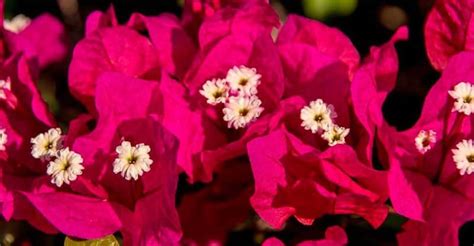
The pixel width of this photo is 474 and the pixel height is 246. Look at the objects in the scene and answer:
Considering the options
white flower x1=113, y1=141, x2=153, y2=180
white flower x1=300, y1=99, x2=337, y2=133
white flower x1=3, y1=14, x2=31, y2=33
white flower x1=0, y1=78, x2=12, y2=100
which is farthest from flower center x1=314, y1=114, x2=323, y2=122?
white flower x1=3, y1=14, x2=31, y2=33

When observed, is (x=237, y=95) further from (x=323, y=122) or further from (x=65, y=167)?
(x=65, y=167)

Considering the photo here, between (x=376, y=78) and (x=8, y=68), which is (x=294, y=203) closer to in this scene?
(x=376, y=78)

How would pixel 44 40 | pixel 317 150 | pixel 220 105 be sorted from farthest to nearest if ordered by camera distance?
pixel 44 40 < pixel 220 105 < pixel 317 150

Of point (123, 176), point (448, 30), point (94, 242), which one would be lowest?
point (94, 242)

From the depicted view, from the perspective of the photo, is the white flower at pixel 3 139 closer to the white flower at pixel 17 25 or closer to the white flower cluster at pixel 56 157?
the white flower cluster at pixel 56 157

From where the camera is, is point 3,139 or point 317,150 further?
point 3,139

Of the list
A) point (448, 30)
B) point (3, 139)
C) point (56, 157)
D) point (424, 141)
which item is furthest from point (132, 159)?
point (448, 30)
